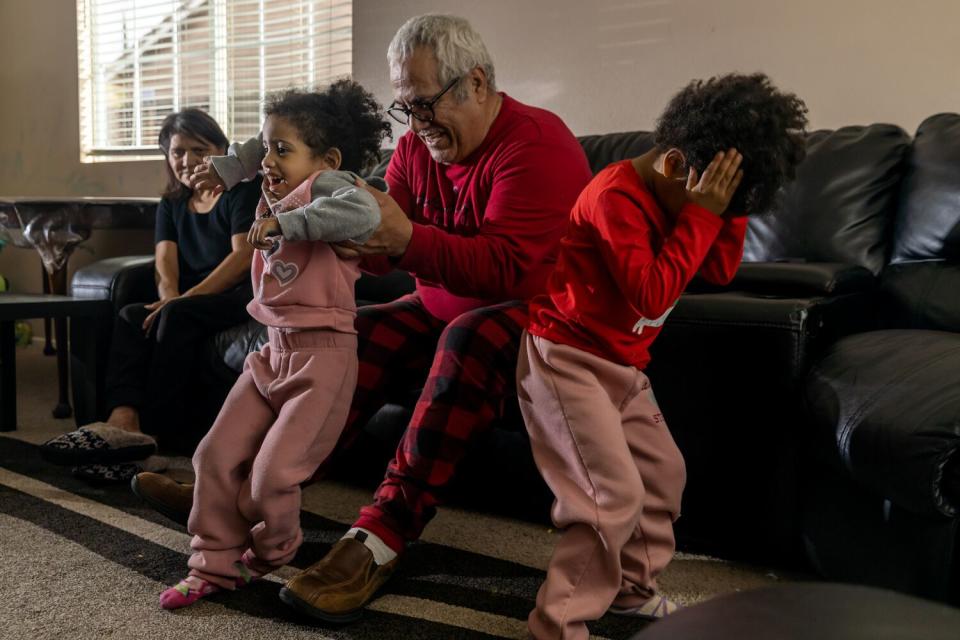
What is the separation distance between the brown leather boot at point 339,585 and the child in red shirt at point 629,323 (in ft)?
0.92

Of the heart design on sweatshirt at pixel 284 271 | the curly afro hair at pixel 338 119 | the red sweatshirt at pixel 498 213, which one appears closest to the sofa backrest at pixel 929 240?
the red sweatshirt at pixel 498 213

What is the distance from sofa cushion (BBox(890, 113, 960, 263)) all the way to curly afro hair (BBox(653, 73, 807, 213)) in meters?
0.72

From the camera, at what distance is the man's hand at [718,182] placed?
1.19 m

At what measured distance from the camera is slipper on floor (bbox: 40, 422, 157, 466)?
208cm

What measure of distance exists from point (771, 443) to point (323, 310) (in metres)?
0.79

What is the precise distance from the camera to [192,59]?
3760 mm

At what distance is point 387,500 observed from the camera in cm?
142

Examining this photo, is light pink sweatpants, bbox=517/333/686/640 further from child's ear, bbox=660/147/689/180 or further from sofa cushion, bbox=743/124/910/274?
sofa cushion, bbox=743/124/910/274

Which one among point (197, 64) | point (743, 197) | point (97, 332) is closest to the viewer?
point (743, 197)

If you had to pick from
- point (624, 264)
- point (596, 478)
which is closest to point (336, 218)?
point (624, 264)

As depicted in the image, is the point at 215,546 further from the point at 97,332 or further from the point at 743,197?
the point at 97,332

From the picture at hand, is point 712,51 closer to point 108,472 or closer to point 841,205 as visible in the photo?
point 841,205

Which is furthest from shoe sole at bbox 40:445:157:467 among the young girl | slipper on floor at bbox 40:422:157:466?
the young girl

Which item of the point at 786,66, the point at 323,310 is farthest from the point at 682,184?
the point at 786,66
